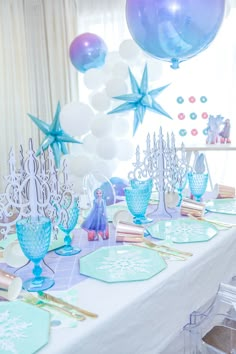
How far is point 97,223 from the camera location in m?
1.30

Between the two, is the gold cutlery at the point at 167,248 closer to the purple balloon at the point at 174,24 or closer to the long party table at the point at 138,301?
the long party table at the point at 138,301

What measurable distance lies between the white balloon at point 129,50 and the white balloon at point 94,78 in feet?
0.73

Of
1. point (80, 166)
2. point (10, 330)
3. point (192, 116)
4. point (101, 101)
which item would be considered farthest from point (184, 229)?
point (192, 116)

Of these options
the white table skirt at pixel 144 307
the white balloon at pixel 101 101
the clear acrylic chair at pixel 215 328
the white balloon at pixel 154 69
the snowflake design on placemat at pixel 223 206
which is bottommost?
the clear acrylic chair at pixel 215 328

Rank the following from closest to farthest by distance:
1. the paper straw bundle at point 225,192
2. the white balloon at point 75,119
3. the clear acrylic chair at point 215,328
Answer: the clear acrylic chair at point 215,328 < the paper straw bundle at point 225,192 < the white balloon at point 75,119

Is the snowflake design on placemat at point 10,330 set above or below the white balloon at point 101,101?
below

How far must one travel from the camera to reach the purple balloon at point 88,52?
9.43ft

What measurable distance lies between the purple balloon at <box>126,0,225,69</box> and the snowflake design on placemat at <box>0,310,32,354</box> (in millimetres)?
1140

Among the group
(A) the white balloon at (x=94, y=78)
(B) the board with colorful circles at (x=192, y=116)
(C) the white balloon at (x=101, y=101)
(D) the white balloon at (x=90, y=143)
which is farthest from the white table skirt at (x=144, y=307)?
(B) the board with colorful circles at (x=192, y=116)

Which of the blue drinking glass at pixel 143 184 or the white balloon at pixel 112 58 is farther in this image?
the white balloon at pixel 112 58

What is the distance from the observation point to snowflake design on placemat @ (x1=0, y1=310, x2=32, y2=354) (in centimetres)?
70

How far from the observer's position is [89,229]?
1.29m

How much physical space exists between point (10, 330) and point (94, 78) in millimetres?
2331

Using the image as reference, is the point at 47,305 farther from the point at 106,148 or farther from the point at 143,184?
the point at 106,148
